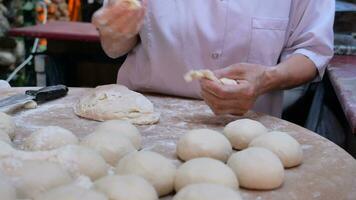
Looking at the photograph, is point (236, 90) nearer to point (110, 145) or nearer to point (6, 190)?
point (110, 145)

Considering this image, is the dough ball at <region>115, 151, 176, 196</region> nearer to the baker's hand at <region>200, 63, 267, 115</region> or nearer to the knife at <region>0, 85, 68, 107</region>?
the baker's hand at <region>200, 63, 267, 115</region>

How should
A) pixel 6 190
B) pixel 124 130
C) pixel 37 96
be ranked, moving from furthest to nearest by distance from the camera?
pixel 37 96
pixel 124 130
pixel 6 190

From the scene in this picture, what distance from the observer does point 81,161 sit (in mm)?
890

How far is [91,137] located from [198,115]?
1.50 feet

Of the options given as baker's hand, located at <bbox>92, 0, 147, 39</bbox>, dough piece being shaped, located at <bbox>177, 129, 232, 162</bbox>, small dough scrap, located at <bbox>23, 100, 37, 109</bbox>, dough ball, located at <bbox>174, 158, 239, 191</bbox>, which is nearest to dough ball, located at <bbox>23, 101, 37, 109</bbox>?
small dough scrap, located at <bbox>23, 100, 37, 109</bbox>

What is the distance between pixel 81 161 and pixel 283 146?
48 centimetres

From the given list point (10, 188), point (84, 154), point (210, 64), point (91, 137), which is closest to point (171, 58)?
point (210, 64)

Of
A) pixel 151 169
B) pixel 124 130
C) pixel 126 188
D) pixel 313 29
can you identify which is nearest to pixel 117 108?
pixel 124 130

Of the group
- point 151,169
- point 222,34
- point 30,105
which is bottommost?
point 30,105

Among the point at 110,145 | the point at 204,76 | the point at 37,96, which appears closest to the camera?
the point at 110,145

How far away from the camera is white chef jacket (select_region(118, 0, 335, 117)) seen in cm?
153

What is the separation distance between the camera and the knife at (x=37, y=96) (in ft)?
4.65

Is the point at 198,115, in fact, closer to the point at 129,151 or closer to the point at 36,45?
the point at 129,151

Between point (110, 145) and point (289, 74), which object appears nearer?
point (110, 145)
